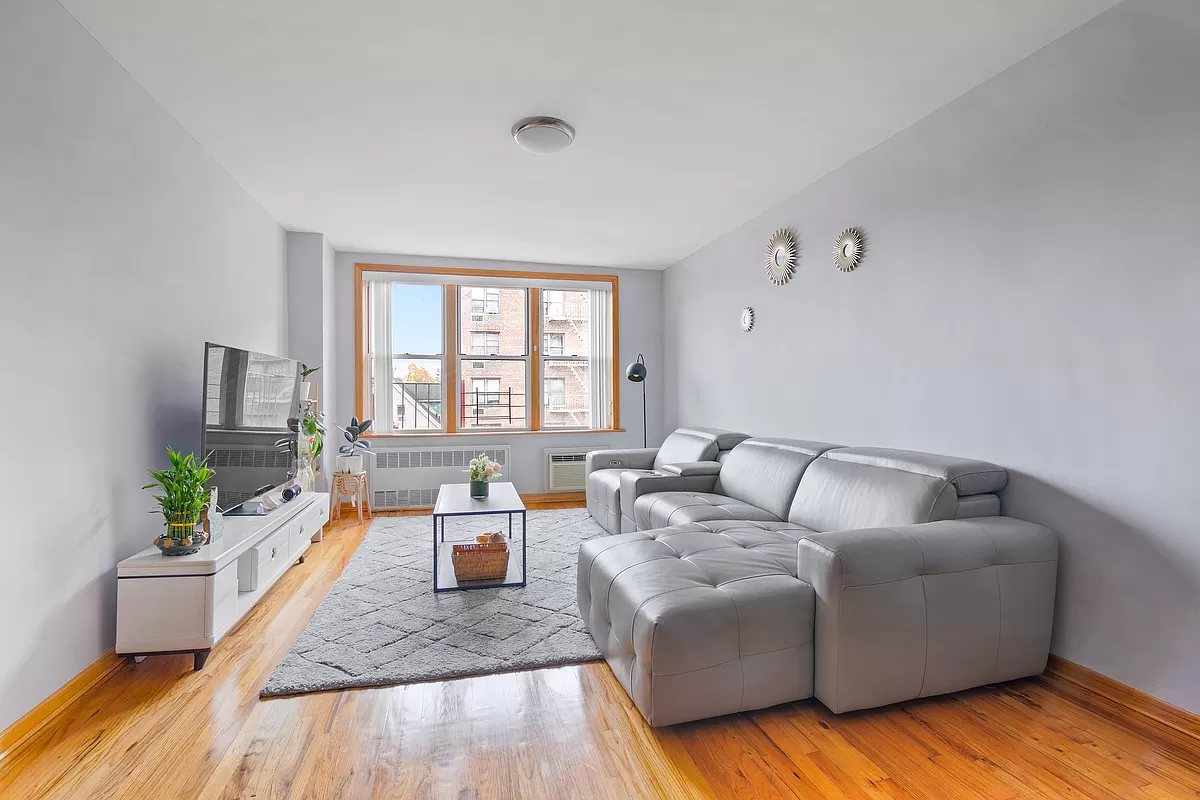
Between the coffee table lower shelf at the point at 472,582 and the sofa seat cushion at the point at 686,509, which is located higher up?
the sofa seat cushion at the point at 686,509

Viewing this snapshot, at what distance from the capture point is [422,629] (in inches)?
107

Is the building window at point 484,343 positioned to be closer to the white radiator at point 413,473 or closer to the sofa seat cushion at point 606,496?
the white radiator at point 413,473

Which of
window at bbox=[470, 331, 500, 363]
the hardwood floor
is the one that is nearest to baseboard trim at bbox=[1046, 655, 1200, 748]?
the hardwood floor

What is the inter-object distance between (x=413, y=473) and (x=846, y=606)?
4.38 m

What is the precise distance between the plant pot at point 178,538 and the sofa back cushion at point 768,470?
9.11 ft

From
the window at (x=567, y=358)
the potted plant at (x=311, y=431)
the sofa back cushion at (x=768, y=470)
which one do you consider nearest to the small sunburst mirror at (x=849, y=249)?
the sofa back cushion at (x=768, y=470)

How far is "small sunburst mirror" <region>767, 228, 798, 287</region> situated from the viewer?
3973 mm

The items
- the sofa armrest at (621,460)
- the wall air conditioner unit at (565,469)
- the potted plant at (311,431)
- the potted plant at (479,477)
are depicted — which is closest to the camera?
the potted plant at (479,477)

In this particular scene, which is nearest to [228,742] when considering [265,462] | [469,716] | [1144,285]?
[469,716]

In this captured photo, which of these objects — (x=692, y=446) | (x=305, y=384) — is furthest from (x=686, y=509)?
(x=305, y=384)

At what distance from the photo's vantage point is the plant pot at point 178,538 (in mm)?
2369

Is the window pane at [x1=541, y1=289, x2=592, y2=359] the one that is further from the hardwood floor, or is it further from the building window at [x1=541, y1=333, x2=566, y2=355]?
the hardwood floor

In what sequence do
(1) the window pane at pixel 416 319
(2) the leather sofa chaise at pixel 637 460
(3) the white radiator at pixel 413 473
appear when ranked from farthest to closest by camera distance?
(1) the window pane at pixel 416 319, (3) the white radiator at pixel 413 473, (2) the leather sofa chaise at pixel 637 460

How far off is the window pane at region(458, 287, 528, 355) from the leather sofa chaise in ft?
5.53
